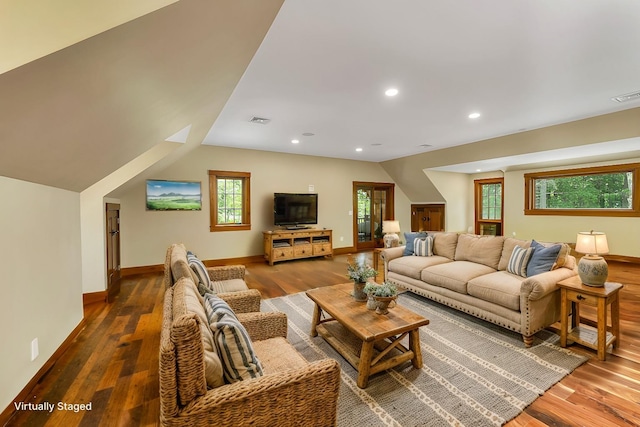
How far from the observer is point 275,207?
233 inches

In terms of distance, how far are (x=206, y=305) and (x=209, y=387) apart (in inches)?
21.8

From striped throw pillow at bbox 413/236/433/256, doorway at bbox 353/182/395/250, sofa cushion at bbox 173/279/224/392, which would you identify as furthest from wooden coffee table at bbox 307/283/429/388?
doorway at bbox 353/182/395/250

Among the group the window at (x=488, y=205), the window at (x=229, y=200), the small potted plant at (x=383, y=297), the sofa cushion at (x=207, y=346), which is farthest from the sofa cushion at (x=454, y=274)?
the window at (x=488, y=205)

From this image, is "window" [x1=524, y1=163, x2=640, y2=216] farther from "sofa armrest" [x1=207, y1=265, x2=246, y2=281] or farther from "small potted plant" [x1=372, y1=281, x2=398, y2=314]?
"sofa armrest" [x1=207, y1=265, x2=246, y2=281]

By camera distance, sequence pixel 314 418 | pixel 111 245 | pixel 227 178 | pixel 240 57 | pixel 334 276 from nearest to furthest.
Answer: pixel 314 418 → pixel 240 57 → pixel 111 245 → pixel 334 276 → pixel 227 178

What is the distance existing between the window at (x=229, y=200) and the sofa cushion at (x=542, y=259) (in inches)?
191

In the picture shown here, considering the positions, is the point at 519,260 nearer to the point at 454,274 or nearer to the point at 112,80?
the point at 454,274

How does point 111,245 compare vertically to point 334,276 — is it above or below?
above

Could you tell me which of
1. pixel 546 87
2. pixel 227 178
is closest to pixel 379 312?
pixel 546 87

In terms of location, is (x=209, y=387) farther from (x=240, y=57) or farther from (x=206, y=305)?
(x=240, y=57)

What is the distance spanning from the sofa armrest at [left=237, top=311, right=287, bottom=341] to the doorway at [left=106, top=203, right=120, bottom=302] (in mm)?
2926

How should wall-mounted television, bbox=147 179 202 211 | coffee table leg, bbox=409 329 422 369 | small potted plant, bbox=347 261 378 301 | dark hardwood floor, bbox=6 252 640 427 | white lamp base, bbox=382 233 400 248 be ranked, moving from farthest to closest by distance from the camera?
wall-mounted television, bbox=147 179 202 211, white lamp base, bbox=382 233 400 248, small potted plant, bbox=347 261 378 301, coffee table leg, bbox=409 329 422 369, dark hardwood floor, bbox=6 252 640 427

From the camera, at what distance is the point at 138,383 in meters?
1.97

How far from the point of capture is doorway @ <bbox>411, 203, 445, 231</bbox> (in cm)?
781
